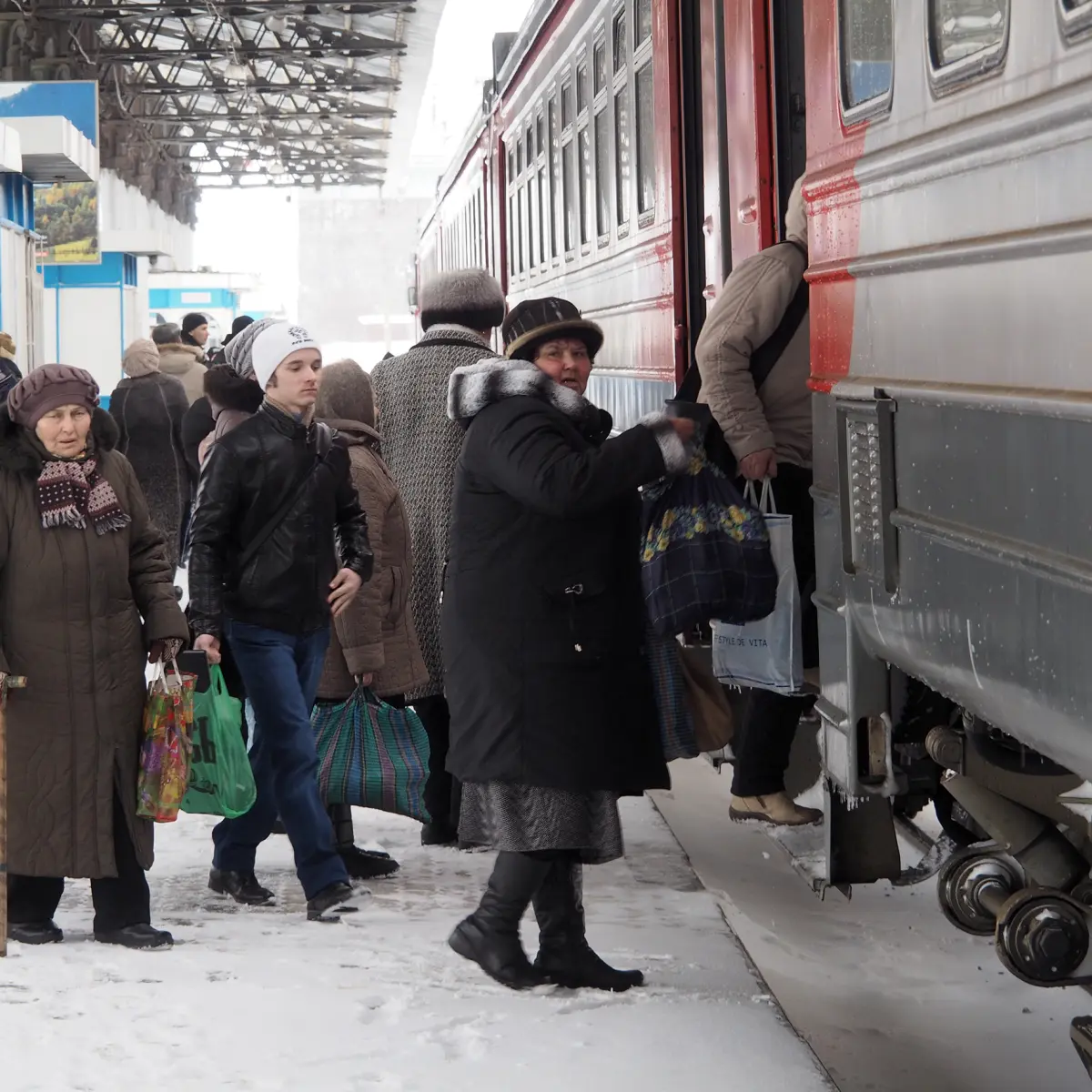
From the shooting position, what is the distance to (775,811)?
555 centimetres

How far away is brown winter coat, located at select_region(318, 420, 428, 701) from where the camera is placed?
226 inches

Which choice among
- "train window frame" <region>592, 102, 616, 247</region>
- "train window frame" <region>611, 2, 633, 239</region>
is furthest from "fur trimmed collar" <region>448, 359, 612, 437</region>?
"train window frame" <region>592, 102, 616, 247</region>

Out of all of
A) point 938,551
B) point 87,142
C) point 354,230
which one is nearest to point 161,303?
point 87,142

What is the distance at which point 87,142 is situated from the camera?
939 inches

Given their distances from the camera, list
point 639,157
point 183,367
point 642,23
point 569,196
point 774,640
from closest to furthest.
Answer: point 774,640 < point 642,23 < point 639,157 < point 569,196 < point 183,367

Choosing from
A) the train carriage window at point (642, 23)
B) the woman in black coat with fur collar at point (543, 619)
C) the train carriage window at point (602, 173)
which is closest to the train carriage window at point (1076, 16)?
the woman in black coat with fur collar at point (543, 619)

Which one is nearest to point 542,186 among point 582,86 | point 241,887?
point 582,86

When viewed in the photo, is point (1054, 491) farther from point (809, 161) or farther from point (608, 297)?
point (608, 297)

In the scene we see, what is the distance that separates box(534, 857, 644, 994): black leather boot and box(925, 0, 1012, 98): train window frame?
2069 mm

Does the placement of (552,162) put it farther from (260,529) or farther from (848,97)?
(848,97)

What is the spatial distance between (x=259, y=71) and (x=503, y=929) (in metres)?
35.7

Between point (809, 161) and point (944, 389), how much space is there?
1.24 meters

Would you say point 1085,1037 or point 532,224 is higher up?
point 532,224

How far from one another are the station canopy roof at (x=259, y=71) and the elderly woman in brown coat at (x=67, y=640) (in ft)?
72.7
